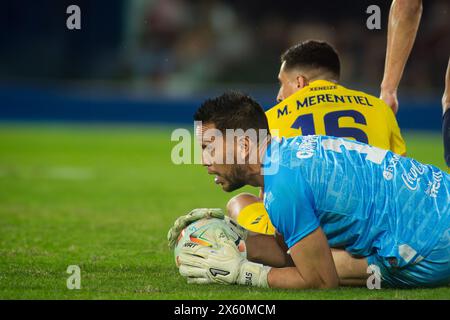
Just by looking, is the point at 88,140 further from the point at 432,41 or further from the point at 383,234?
the point at 383,234

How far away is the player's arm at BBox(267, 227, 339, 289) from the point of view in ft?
15.3

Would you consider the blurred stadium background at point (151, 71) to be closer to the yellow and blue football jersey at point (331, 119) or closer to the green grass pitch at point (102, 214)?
the green grass pitch at point (102, 214)

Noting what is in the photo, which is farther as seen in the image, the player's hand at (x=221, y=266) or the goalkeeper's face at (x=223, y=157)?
the player's hand at (x=221, y=266)

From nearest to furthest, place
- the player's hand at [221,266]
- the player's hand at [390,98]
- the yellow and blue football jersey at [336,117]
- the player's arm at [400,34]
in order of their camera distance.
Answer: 1. the player's hand at [221,266]
2. the yellow and blue football jersey at [336,117]
3. the player's hand at [390,98]
4. the player's arm at [400,34]

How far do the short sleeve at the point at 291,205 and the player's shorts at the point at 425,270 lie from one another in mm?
569

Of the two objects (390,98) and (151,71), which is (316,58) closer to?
(390,98)

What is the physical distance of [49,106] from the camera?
20.8 m

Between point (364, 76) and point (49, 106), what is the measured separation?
25.5ft

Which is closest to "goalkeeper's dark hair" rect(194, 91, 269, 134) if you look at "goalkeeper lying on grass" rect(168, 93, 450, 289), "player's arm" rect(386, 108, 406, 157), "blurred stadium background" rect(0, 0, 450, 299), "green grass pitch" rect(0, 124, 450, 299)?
"goalkeeper lying on grass" rect(168, 93, 450, 289)

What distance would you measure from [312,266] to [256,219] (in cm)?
137

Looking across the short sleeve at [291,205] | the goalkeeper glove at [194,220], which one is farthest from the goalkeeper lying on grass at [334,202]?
the goalkeeper glove at [194,220]

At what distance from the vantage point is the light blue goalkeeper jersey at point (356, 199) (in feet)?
15.5

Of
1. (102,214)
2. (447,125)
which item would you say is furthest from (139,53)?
(447,125)

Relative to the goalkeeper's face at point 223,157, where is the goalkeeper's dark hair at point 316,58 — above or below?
Result: above
